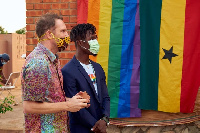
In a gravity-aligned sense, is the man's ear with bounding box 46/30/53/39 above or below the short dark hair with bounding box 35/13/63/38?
below

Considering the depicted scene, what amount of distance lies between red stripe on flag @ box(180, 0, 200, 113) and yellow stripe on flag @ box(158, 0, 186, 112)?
0.19ft

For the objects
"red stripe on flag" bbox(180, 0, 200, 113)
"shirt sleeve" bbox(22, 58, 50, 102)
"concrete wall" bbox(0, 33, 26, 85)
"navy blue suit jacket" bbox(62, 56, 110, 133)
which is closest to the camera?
"shirt sleeve" bbox(22, 58, 50, 102)

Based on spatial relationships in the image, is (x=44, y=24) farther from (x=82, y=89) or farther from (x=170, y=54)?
(x=170, y=54)

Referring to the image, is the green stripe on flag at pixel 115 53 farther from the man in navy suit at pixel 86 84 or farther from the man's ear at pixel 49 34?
the man's ear at pixel 49 34

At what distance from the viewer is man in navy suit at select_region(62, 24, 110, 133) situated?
9.31ft

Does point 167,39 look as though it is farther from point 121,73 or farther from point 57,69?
point 57,69

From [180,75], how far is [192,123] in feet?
2.75

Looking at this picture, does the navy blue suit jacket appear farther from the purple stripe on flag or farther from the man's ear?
the purple stripe on flag

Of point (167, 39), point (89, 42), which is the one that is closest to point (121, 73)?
point (167, 39)

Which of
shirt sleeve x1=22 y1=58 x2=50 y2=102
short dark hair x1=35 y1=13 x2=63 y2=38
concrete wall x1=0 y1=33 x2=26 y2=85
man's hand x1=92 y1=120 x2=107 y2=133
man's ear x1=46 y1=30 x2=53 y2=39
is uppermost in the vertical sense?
short dark hair x1=35 y1=13 x2=63 y2=38

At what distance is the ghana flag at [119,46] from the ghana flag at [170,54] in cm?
12

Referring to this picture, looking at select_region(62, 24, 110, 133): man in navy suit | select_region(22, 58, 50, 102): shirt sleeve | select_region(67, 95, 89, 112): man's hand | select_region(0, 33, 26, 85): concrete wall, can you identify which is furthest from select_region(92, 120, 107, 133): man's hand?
select_region(0, 33, 26, 85): concrete wall

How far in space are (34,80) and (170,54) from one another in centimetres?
284

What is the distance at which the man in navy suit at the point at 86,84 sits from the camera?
2838 mm
